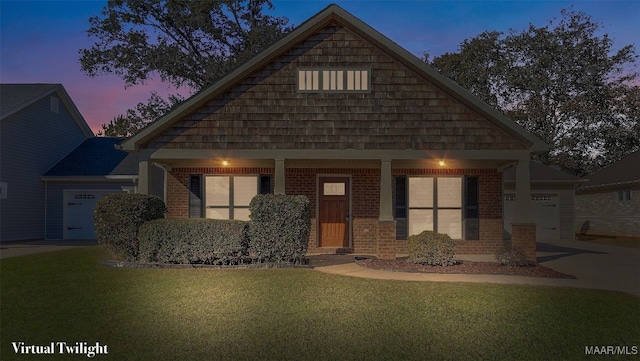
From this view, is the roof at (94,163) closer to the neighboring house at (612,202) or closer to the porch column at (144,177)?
the porch column at (144,177)

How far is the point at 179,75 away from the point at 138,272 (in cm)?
2137

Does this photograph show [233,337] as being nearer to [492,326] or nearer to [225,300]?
[225,300]

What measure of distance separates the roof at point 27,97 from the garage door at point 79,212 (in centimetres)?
433

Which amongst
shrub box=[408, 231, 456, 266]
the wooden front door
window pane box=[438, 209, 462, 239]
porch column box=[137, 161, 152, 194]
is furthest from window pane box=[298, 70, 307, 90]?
window pane box=[438, 209, 462, 239]

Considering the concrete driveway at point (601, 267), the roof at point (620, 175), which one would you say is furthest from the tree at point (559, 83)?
the concrete driveway at point (601, 267)

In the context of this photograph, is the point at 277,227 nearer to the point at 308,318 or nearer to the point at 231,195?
the point at 231,195

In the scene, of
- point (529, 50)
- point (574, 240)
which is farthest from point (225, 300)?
point (529, 50)

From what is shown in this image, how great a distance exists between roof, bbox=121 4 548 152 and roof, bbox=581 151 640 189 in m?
15.7

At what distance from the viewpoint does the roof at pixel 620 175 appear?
27.1 metres

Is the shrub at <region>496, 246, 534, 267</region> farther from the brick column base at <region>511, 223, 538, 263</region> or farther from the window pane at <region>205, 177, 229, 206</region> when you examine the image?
the window pane at <region>205, 177, 229, 206</region>

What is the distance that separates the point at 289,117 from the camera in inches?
576

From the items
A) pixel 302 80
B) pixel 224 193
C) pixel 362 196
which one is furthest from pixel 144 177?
pixel 362 196

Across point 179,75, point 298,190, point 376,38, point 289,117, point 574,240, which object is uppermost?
point 179,75

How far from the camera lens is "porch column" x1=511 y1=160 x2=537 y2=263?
13898 mm
